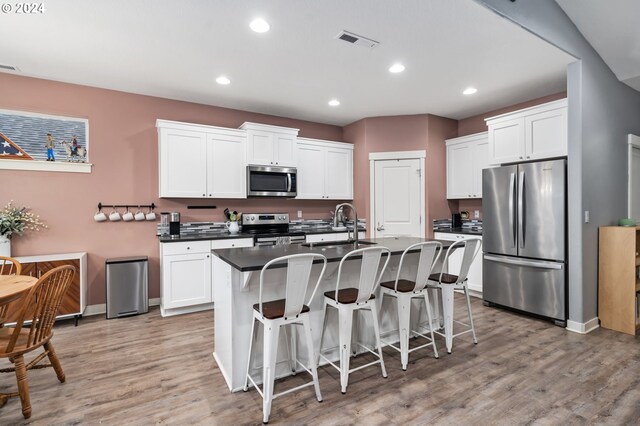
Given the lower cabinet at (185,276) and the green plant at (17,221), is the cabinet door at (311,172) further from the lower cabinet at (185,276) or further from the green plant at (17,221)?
the green plant at (17,221)

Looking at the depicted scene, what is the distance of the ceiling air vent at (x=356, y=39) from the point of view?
9.66 ft

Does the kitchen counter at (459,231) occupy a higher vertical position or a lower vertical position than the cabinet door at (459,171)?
lower

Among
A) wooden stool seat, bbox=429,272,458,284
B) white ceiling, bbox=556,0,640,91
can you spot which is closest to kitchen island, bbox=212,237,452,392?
wooden stool seat, bbox=429,272,458,284

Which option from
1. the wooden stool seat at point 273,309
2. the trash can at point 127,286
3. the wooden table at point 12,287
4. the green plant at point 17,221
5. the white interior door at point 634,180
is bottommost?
the trash can at point 127,286

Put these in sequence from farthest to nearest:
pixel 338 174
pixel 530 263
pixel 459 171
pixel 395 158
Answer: pixel 338 174 → pixel 395 158 → pixel 459 171 → pixel 530 263

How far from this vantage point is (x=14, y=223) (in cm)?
360

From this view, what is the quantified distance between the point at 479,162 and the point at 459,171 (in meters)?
0.37

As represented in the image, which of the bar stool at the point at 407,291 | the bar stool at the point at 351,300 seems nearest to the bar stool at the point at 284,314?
the bar stool at the point at 351,300

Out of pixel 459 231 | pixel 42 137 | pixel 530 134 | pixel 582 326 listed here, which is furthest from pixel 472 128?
pixel 42 137

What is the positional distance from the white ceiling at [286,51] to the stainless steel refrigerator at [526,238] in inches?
49.0

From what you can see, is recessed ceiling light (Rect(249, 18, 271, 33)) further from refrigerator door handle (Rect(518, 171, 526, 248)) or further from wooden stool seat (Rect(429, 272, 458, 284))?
refrigerator door handle (Rect(518, 171, 526, 248))

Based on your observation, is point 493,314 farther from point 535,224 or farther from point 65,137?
Answer: point 65,137

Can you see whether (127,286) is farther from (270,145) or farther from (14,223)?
(270,145)

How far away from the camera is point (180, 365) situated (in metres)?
2.76
